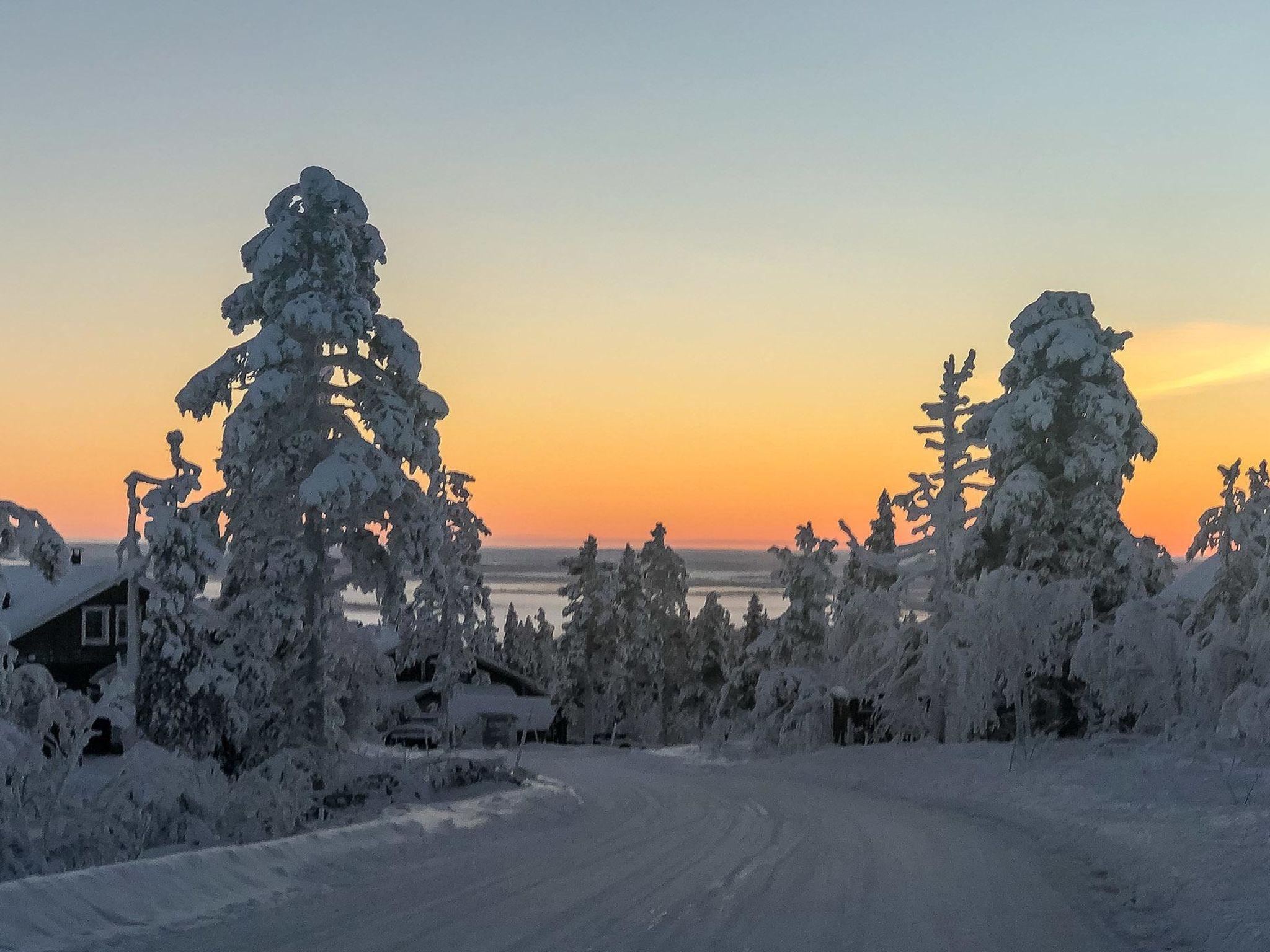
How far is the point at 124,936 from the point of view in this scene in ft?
33.6

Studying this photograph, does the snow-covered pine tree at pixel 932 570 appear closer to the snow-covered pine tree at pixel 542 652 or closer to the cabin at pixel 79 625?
the cabin at pixel 79 625

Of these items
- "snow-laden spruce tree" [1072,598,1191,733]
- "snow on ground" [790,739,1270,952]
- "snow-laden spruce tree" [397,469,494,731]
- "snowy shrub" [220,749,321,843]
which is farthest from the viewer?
"snow-laden spruce tree" [1072,598,1191,733]

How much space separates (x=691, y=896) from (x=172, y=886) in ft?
16.2

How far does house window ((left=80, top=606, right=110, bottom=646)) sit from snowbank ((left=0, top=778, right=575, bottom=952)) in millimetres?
34082

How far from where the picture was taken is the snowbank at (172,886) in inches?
400

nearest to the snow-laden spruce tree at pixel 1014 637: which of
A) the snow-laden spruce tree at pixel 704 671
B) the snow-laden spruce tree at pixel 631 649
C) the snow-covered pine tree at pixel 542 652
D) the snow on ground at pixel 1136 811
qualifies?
the snow on ground at pixel 1136 811

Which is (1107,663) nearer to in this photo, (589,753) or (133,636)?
(133,636)

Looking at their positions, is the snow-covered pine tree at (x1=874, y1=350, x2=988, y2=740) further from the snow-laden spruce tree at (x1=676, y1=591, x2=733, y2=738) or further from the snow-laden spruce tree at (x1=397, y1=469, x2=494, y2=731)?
the snow-laden spruce tree at (x1=676, y1=591, x2=733, y2=738)

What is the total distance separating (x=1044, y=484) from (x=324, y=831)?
1084 inches

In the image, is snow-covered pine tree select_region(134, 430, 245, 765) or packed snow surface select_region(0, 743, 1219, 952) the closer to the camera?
packed snow surface select_region(0, 743, 1219, 952)

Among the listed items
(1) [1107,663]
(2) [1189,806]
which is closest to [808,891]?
(2) [1189,806]

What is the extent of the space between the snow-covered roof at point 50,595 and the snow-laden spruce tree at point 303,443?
71.2ft

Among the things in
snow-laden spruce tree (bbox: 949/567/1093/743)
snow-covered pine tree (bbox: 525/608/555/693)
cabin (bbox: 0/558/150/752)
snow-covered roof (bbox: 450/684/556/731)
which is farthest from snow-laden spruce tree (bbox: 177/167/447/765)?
snow-covered pine tree (bbox: 525/608/555/693)

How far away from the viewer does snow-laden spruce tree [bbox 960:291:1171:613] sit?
37.0m
